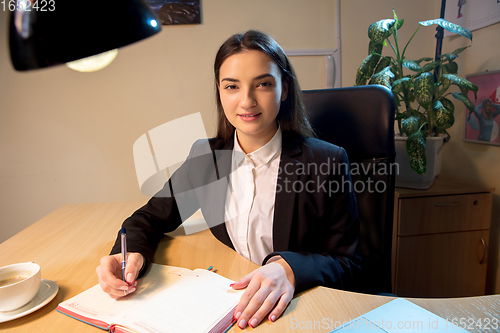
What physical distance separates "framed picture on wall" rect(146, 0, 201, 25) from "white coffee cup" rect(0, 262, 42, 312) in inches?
68.2

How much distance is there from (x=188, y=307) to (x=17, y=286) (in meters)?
0.34

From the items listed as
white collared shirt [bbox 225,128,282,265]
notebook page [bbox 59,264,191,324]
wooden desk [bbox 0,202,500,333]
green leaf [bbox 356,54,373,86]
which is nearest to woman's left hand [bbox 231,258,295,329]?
wooden desk [bbox 0,202,500,333]

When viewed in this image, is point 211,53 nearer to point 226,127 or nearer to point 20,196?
point 226,127

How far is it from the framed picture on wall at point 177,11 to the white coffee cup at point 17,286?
68.2 inches

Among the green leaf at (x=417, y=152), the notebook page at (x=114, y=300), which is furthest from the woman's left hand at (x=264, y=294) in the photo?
the green leaf at (x=417, y=152)

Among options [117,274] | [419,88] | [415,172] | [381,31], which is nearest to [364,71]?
[381,31]

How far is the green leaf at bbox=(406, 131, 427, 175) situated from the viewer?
147 cm

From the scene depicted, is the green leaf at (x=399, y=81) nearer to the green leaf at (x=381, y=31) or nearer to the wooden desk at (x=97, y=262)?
the green leaf at (x=381, y=31)

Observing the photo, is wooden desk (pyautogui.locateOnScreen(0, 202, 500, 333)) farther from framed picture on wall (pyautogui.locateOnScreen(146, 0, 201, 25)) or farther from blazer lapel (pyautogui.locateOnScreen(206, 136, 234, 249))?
framed picture on wall (pyautogui.locateOnScreen(146, 0, 201, 25))

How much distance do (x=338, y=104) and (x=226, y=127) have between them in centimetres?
41

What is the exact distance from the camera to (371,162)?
106 cm

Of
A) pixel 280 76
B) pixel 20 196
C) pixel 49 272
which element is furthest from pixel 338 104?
pixel 20 196

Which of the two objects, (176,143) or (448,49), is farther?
(176,143)

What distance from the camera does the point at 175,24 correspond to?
6.64ft
